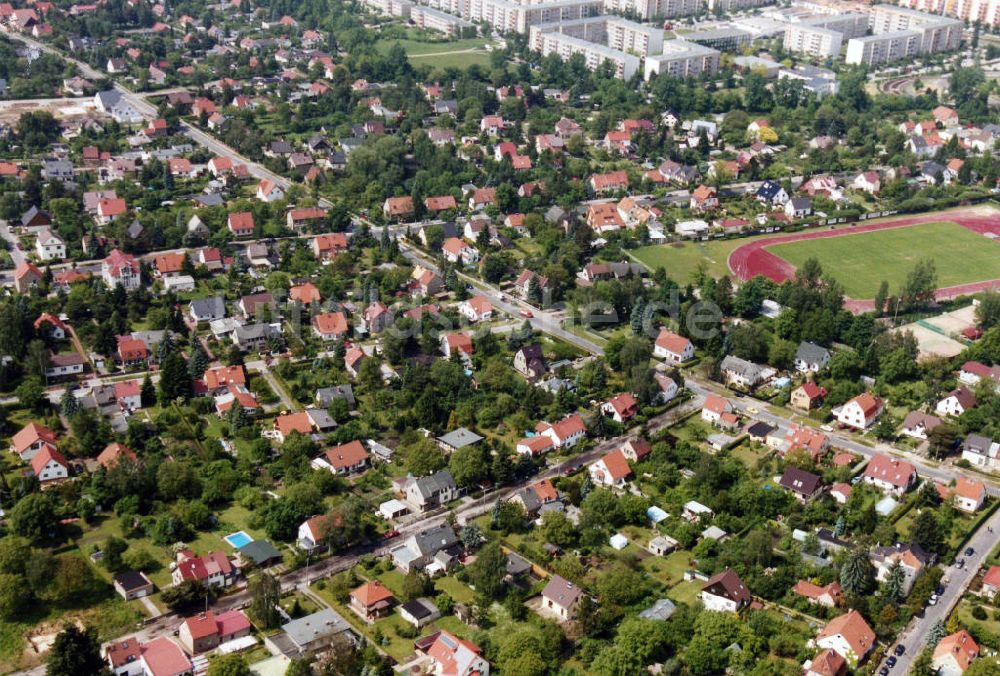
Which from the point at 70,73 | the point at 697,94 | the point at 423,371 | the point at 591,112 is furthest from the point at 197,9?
the point at 423,371

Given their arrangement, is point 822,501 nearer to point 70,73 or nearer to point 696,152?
point 696,152

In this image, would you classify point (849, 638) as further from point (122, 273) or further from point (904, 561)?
point (122, 273)

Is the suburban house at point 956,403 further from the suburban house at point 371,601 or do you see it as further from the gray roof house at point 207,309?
the gray roof house at point 207,309

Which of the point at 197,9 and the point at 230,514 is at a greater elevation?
the point at 197,9

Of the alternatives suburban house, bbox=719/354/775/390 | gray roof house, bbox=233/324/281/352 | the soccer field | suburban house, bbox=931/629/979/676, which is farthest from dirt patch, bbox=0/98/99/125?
suburban house, bbox=931/629/979/676

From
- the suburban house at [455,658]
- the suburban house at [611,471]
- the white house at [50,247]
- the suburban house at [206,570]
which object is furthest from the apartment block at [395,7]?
the suburban house at [455,658]

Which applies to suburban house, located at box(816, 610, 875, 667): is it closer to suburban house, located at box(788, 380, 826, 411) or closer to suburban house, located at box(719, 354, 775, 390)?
suburban house, located at box(788, 380, 826, 411)
